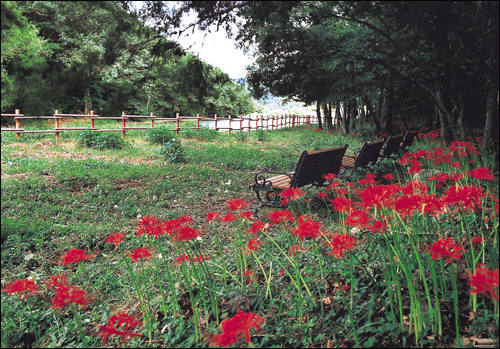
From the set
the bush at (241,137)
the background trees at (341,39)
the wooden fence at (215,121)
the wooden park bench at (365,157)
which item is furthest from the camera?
the bush at (241,137)

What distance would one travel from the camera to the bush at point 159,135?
7516 millimetres

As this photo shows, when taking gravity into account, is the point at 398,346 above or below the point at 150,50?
below

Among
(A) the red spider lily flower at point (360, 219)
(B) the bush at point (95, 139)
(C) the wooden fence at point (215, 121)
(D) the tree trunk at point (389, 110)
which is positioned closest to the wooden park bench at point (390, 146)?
(D) the tree trunk at point (389, 110)

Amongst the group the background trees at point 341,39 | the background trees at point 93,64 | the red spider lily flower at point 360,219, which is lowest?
the red spider lily flower at point 360,219

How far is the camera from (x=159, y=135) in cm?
758

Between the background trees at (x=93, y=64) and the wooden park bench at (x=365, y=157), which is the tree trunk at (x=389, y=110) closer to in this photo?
the wooden park bench at (x=365, y=157)

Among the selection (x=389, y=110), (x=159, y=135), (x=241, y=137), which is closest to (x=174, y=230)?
(x=159, y=135)

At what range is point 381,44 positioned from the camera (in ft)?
11.1

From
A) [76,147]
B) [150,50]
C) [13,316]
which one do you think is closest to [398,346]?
[13,316]

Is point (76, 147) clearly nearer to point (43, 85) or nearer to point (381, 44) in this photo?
point (43, 85)

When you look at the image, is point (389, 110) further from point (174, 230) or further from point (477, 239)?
point (174, 230)

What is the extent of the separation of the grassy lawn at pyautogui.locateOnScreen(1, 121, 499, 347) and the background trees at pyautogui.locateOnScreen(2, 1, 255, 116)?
3.36ft

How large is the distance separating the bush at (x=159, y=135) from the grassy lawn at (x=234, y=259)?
1704 mm

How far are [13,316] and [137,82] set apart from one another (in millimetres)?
2029
